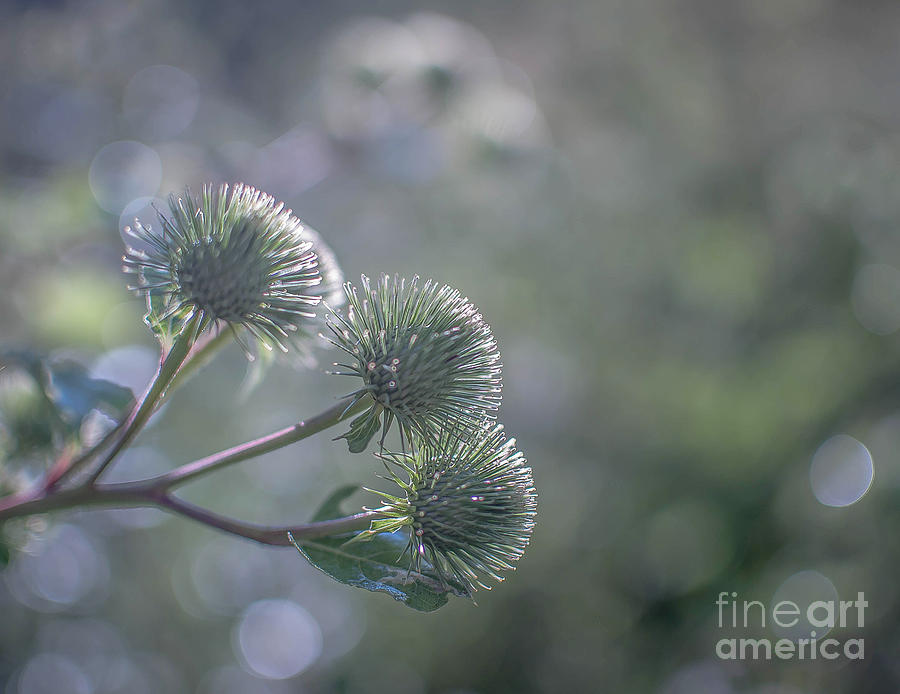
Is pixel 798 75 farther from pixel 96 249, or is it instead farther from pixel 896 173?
pixel 96 249

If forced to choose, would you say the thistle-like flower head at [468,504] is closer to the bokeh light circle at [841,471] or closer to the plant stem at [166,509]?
the plant stem at [166,509]

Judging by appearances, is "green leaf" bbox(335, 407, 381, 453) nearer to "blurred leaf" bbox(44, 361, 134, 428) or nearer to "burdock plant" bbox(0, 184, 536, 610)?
"burdock plant" bbox(0, 184, 536, 610)

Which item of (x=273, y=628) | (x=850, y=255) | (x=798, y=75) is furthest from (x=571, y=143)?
(x=273, y=628)

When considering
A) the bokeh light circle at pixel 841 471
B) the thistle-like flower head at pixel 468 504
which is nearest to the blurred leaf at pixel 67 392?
the thistle-like flower head at pixel 468 504

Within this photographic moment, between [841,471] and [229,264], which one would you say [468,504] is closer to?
[229,264]

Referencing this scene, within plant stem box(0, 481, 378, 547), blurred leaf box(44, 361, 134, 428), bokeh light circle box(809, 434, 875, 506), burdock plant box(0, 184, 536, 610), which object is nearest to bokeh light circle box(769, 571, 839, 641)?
bokeh light circle box(809, 434, 875, 506)
